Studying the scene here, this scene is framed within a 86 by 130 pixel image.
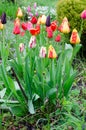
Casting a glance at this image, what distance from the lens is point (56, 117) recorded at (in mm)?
3574

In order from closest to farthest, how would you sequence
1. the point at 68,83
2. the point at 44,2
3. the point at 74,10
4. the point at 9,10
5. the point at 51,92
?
the point at 51,92 → the point at 68,83 → the point at 74,10 → the point at 9,10 → the point at 44,2

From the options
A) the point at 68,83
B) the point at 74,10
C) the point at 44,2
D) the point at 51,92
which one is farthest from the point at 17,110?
the point at 44,2

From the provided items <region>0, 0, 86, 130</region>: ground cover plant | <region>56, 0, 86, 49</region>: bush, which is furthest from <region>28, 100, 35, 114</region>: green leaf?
<region>56, 0, 86, 49</region>: bush

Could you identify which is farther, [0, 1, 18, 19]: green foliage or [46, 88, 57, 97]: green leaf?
[0, 1, 18, 19]: green foliage

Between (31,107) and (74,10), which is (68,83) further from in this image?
(74,10)

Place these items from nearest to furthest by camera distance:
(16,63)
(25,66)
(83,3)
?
(25,66), (16,63), (83,3)

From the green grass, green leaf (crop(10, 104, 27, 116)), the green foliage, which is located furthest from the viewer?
the green grass

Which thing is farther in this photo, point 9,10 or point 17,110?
point 9,10

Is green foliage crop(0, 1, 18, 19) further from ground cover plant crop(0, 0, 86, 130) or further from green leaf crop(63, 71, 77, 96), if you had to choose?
green leaf crop(63, 71, 77, 96)

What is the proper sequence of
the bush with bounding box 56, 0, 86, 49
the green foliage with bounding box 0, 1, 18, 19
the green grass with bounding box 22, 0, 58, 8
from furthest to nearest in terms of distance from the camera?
the green grass with bounding box 22, 0, 58, 8, the green foliage with bounding box 0, 1, 18, 19, the bush with bounding box 56, 0, 86, 49

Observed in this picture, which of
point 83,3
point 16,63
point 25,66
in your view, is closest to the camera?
point 25,66

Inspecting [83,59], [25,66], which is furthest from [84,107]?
[83,59]

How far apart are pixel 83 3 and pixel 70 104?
2.22 meters

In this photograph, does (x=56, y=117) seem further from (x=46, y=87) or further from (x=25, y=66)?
(x=25, y=66)
